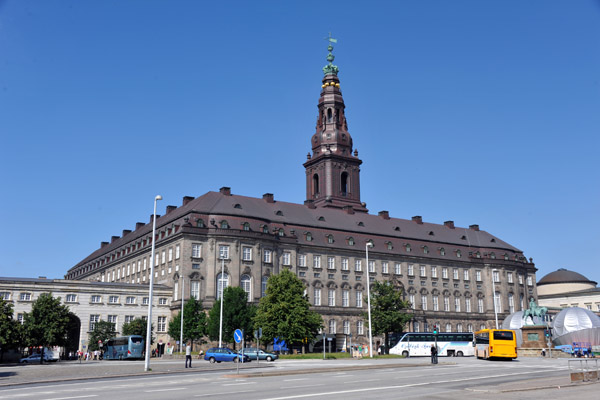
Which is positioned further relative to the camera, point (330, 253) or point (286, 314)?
point (330, 253)

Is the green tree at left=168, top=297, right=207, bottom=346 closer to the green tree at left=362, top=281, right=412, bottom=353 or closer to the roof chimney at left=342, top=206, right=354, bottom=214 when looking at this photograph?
the green tree at left=362, top=281, right=412, bottom=353

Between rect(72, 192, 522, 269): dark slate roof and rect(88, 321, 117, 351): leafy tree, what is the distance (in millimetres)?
18837

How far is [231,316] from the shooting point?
80000 mm

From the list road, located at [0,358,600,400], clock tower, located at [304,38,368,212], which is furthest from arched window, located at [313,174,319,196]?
road, located at [0,358,600,400]

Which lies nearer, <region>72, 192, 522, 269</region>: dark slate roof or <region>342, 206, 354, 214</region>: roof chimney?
<region>72, 192, 522, 269</region>: dark slate roof

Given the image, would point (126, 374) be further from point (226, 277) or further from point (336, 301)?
point (336, 301)

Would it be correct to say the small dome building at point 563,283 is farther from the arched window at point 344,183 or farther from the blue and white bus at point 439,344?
the blue and white bus at point 439,344

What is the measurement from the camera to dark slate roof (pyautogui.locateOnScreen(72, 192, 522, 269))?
9631 cm

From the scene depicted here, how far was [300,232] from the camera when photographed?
10275 centimetres

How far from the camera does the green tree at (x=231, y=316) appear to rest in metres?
79.2

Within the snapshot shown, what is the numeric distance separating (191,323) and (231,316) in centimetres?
620

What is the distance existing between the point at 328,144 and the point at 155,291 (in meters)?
50.6

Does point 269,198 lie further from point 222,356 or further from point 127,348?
point 222,356

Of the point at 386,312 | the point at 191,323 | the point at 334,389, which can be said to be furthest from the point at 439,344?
the point at 334,389
